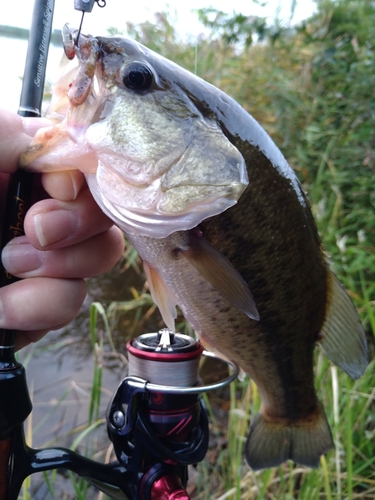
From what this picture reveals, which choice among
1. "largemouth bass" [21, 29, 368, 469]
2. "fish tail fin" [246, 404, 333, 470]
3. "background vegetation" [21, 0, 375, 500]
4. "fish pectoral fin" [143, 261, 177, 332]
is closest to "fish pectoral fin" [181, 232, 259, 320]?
"largemouth bass" [21, 29, 368, 469]

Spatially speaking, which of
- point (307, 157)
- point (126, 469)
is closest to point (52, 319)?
point (126, 469)

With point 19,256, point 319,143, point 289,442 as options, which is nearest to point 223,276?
point 19,256

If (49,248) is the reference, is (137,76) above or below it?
above

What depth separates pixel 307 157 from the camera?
9.96 ft

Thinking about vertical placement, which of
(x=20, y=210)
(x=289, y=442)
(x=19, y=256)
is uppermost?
(x=20, y=210)

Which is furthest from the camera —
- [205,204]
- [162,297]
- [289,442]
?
[289,442]

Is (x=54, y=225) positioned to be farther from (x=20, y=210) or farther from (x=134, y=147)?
(x=134, y=147)

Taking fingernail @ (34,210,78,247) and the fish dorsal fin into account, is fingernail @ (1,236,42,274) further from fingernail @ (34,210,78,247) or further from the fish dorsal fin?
the fish dorsal fin

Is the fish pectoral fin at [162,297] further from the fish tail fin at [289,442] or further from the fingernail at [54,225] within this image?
the fish tail fin at [289,442]

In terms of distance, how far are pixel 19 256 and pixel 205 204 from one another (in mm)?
449

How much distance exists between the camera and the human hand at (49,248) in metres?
0.90

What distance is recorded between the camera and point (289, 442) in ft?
4.36

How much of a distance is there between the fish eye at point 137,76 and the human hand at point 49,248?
227 mm

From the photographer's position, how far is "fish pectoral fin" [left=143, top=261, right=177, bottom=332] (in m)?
1.06
